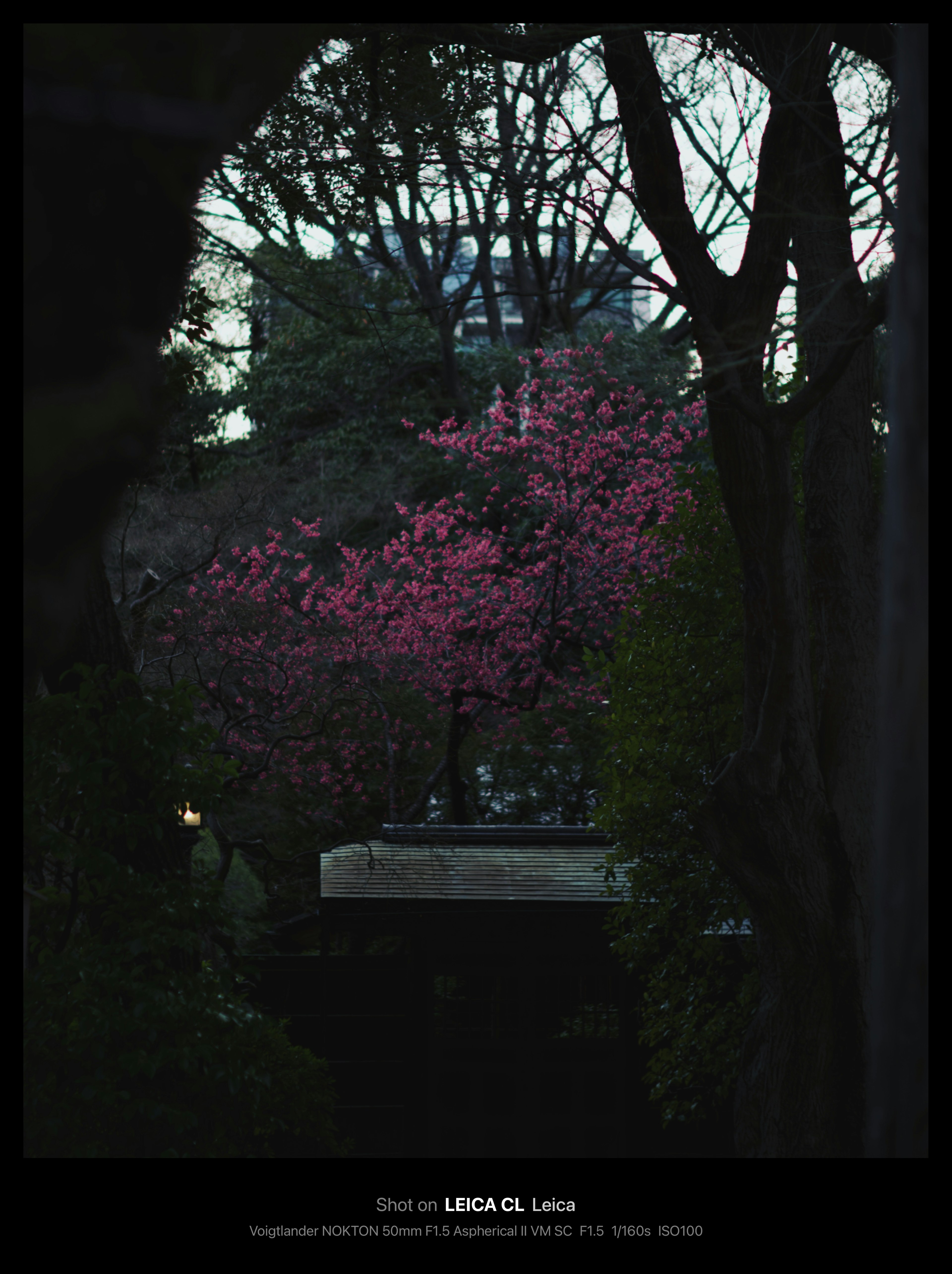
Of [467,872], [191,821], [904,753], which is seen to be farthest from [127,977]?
[467,872]

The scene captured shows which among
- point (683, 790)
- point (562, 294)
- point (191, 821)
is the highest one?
point (562, 294)

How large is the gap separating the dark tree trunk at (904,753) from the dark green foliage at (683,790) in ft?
12.0

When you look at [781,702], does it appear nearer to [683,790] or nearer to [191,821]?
[683,790]

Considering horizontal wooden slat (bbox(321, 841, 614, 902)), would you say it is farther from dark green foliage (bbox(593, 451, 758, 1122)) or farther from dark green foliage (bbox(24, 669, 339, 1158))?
dark green foliage (bbox(24, 669, 339, 1158))

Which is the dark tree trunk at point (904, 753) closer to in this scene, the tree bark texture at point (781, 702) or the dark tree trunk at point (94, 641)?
the tree bark texture at point (781, 702)

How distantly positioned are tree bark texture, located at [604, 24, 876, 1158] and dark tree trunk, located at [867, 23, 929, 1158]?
2.21m

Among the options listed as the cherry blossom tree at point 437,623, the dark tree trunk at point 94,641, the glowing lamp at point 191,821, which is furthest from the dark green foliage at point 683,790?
the cherry blossom tree at point 437,623

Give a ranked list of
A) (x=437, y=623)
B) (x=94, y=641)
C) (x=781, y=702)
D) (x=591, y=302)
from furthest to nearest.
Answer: (x=591, y=302), (x=437, y=623), (x=94, y=641), (x=781, y=702)

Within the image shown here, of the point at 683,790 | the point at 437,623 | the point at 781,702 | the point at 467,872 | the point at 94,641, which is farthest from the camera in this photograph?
the point at 437,623

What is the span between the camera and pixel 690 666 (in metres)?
6.52

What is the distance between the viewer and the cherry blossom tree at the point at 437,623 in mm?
12430

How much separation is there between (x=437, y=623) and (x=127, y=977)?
30.7 ft

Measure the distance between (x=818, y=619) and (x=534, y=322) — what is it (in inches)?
657

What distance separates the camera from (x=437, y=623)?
13.1 metres
